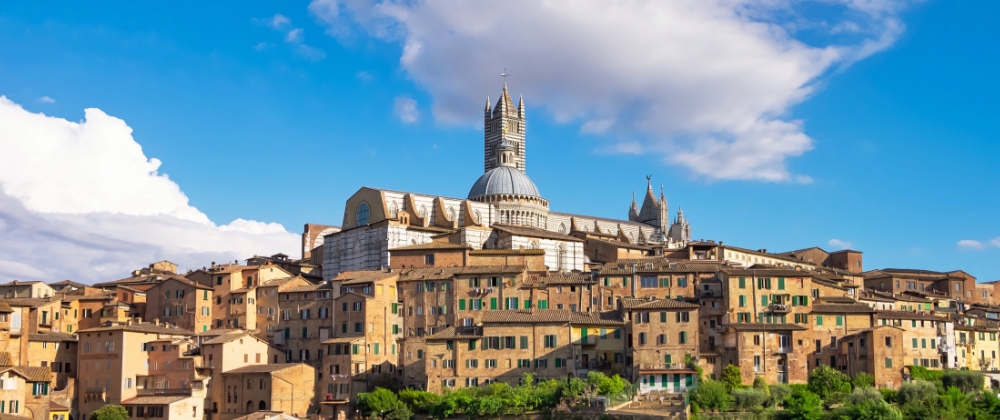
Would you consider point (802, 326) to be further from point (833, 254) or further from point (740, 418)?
point (833, 254)

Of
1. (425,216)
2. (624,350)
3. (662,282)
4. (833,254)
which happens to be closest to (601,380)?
(624,350)

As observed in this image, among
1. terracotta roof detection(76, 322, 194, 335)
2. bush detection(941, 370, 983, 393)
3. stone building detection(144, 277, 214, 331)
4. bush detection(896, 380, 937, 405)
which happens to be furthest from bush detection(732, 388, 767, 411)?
stone building detection(144, 277, 214, 331)

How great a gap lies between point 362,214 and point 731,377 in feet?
142

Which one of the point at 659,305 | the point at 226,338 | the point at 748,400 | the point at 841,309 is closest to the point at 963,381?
the point at 841,309

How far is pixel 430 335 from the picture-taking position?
244ft

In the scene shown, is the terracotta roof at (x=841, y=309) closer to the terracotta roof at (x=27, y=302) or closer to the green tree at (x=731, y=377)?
the green tree at (x=731, y=377)

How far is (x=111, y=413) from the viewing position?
233ft

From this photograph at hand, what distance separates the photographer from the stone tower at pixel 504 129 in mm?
137500

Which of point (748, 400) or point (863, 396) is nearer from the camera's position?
point (863, 396)

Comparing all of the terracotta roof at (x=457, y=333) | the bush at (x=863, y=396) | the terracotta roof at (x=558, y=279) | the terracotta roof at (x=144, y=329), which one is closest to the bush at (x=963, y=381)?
the bush at (x=863, y=396)

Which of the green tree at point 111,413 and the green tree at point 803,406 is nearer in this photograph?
the green tree at point 803,406

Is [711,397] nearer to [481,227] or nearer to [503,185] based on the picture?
[481,227]

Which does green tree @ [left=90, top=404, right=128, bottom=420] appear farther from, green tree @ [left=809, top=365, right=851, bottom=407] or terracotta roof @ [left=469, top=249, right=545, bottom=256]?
green tree @ [left=809, top=365, right=851, bottom=407]

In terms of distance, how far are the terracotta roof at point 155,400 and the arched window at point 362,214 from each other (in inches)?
1219
